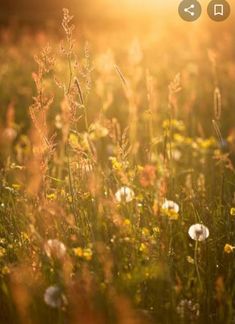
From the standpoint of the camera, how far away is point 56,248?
204 cm

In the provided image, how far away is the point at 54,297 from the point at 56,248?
0.15m

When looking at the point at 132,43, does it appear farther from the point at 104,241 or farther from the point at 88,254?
the point at 88,254

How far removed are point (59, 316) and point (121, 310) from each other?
183mm

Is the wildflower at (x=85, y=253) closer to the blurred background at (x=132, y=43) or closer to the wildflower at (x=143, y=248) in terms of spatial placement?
the wildflower at (x=143, y=248)

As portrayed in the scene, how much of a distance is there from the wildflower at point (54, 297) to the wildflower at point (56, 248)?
98 millimetres

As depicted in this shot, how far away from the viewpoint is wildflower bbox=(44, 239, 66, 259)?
2029mm

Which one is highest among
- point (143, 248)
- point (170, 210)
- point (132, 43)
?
point (132, 43)

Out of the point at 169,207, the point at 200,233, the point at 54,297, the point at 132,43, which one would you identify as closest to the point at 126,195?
the point at 169,207

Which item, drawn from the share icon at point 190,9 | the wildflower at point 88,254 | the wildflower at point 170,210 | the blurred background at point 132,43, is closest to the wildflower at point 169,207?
the wildflower at point 170,210

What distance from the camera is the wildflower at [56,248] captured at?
2029 mm

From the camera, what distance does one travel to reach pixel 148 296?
86.2 inches

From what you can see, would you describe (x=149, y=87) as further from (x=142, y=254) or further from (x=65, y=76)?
(x=65, y=76)

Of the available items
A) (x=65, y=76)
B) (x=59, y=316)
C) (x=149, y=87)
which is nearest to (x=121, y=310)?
(x=59, y=316)

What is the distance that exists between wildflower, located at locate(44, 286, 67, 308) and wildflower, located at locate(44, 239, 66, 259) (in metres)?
0.10
